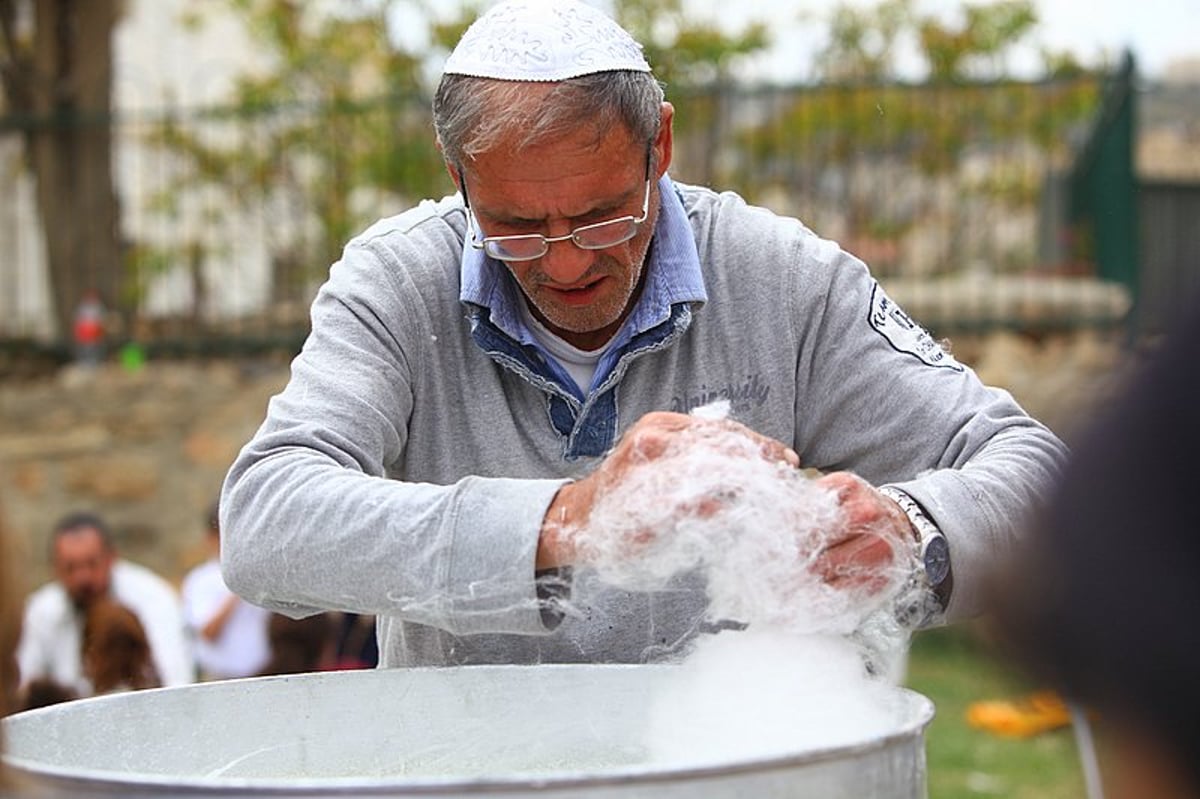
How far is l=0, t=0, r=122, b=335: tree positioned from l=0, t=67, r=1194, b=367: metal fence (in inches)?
3.6

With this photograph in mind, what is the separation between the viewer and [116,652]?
585 cm

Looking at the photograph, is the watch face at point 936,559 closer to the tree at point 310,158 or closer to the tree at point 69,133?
the tree at point 310,158

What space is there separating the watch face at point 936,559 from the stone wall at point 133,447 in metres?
6.43

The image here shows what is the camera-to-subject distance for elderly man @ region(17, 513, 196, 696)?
600cm

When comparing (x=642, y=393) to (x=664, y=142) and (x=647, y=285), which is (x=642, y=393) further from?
(x=664, y=142)

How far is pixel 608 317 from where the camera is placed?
81.0 inches

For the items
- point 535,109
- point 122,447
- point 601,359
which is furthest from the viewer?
point 122,447

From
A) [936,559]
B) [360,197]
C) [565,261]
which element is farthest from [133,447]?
[936,559]

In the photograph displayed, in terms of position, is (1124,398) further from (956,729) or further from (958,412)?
(956,729)

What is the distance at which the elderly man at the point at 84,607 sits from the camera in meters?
6.00

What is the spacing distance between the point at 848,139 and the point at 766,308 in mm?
5896

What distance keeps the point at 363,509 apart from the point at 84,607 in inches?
189

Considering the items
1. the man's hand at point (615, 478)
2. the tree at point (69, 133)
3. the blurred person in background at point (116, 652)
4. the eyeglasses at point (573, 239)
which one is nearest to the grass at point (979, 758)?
the blurred person in background at point (116, 652)

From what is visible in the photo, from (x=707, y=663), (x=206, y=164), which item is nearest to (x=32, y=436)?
(x=206, y=164)
